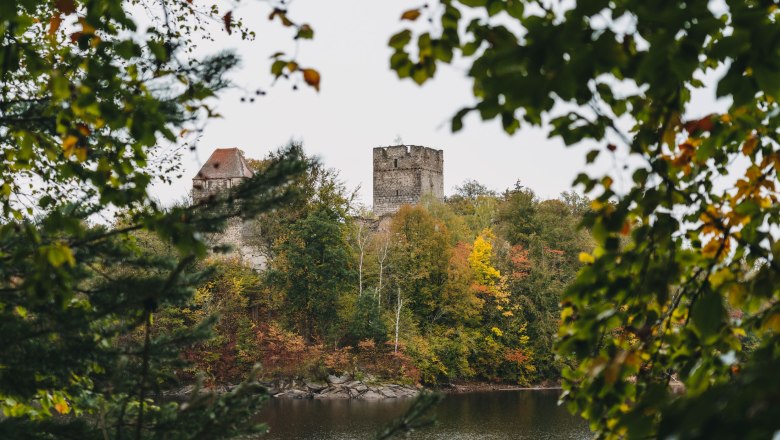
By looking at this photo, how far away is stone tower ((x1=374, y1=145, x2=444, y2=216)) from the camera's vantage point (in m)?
52.2

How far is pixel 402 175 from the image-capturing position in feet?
172

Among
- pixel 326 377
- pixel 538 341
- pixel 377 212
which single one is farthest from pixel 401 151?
pixel 326 377

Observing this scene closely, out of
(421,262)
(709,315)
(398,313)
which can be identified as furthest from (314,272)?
(709,315)

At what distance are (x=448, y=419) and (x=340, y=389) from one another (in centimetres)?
675

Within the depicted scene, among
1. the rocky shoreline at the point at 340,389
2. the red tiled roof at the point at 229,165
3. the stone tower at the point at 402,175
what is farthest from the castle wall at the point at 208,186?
the stone tower at the point at 402,175

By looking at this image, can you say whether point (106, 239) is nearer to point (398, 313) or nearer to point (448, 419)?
point (448, 419)

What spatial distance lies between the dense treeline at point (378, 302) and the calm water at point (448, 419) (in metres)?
2.47

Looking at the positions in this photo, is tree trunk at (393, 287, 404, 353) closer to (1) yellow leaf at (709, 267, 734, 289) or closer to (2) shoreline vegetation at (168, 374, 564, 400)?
(2) shoreline vegetation at (168, 374, 564, 400)

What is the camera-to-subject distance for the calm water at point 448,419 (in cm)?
2255

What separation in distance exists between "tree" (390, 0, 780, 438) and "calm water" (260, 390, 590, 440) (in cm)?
1643

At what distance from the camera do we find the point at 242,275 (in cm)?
3400

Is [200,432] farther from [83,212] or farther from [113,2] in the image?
[113,2]

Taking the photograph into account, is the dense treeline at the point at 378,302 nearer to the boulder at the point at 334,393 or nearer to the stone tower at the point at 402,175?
the boulder at the point at 334,393

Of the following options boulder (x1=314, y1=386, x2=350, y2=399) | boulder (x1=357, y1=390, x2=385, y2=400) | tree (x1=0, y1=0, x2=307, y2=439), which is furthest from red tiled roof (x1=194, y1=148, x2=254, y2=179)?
tree (x1=0, y1=0, x2=307, y2=439)
